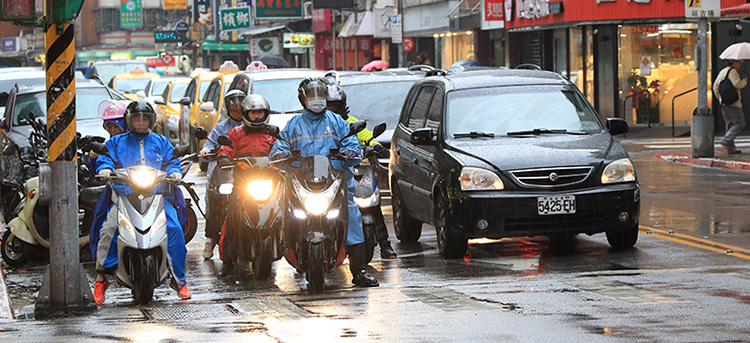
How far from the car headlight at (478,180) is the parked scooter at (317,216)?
4.81 feet

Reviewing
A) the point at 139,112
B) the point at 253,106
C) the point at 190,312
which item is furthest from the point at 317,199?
the point at 253,106

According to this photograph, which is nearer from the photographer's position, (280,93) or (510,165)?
(510,165)

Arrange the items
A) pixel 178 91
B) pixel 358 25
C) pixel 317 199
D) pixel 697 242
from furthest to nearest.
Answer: pixel 358 25
pixel 178 91
pixel 697 242
pixel 317 199

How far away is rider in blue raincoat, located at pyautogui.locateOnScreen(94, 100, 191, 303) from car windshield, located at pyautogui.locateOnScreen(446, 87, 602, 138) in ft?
10.00

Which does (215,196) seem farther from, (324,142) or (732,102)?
(732,102)

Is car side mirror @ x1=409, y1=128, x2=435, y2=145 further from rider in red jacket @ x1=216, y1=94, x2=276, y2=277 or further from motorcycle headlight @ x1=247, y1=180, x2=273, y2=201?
motorcycle headlight @ x1=247, y1=180, x2=273, y2=201

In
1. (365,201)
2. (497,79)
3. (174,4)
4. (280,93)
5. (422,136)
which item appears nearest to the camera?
(365,201)

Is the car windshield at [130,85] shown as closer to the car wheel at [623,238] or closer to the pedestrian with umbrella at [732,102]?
the pedestrian with umbrella at [732,102]

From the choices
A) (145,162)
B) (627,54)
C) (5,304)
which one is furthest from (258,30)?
(5,304)

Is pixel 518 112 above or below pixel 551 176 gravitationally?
above

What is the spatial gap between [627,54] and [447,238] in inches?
811

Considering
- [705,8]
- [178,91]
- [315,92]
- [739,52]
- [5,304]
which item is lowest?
[5,304]

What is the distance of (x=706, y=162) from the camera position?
65.1 feet

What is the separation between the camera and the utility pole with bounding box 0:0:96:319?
800cm
